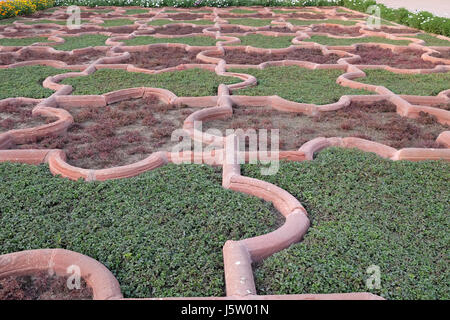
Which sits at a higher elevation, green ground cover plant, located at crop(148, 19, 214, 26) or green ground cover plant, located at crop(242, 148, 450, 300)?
green ground cover plant, located at crop(148, 19, 214, 26)

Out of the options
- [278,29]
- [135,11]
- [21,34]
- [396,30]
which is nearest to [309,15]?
[278,29]

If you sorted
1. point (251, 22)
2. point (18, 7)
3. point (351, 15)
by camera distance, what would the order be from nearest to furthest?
point (251, 22) < point (18, 7) < point (351, 15)

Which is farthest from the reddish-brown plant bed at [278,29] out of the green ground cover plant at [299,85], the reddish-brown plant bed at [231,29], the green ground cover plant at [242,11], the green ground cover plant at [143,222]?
the green ground cover plant at [143,222]

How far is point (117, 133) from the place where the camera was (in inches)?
153

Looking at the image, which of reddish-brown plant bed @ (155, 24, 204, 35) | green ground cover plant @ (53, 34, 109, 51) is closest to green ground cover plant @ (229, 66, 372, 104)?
green ground cover plant @ (53, 34, 109, 51)

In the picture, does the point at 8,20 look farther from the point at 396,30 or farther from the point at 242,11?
the point at 396,30

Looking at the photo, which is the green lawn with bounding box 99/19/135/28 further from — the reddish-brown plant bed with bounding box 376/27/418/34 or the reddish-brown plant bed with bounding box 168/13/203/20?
the reddish-brown plant bed with bounding box 376/27/418/34

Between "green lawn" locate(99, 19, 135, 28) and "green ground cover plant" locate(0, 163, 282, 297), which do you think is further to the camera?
"green lawn" locate(99, 19, 135, 28)

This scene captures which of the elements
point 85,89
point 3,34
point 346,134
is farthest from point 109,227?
point 3,34

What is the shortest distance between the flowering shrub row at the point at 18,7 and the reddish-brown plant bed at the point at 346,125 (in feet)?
36.1

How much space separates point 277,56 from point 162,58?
2.19 m

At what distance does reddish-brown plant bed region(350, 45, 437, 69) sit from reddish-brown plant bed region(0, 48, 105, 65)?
4.89 meters

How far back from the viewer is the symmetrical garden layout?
204 centimetres
